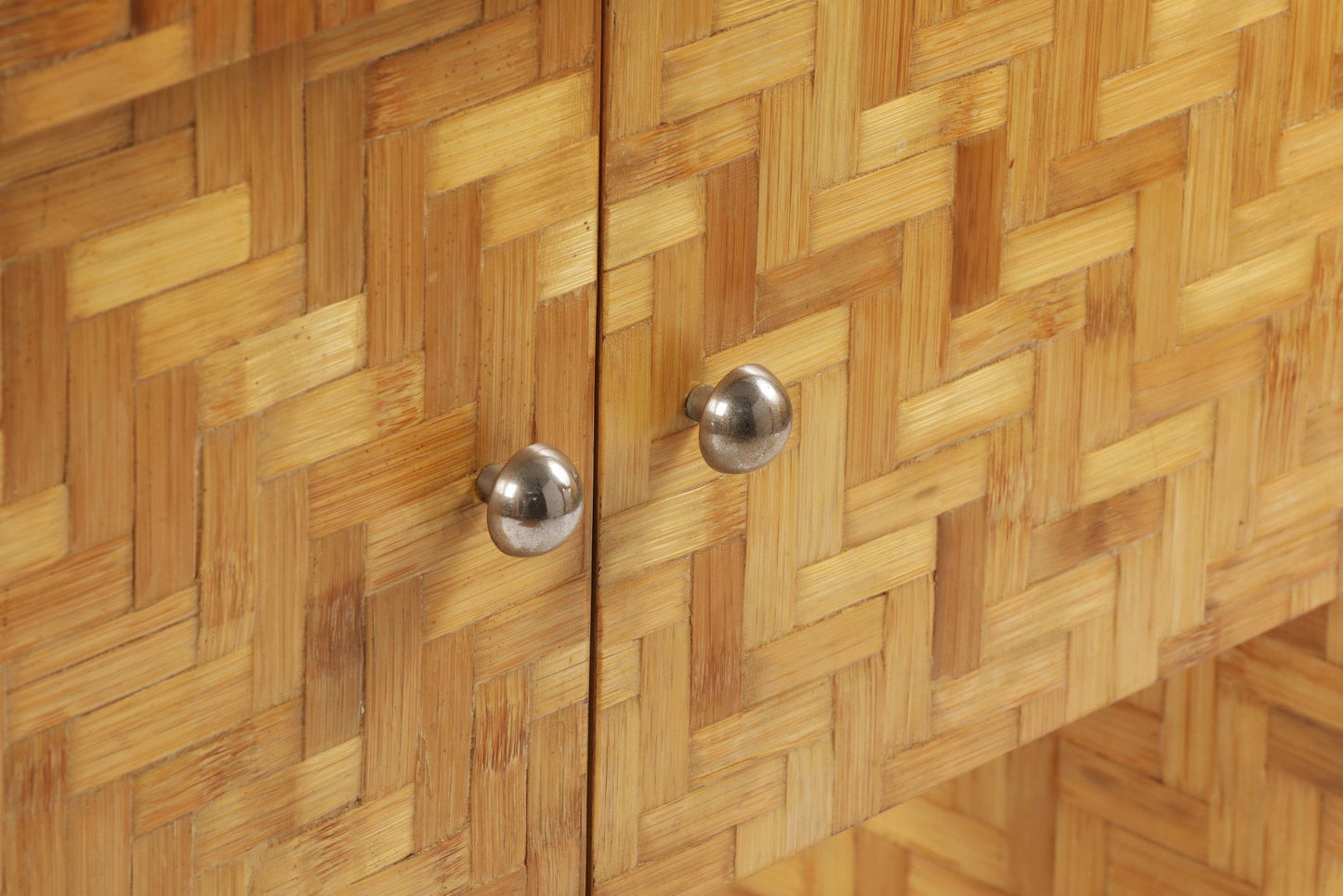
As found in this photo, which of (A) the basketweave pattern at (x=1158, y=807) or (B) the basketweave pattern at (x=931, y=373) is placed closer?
(B) the basketweave pattern at (x=931, y=373)

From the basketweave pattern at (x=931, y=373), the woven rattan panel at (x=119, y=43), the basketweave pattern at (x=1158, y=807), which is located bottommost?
the basketweave pattern at (x=1158, y=807)

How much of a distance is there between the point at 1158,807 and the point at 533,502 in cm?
65

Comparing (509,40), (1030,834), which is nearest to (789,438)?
(509,40)

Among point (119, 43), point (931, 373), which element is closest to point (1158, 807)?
point (931, 373)

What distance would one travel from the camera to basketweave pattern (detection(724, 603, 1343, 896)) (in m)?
1.07

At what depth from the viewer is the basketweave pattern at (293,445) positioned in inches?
21.2

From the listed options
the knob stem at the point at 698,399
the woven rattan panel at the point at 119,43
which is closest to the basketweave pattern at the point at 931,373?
the knob stem at the point at 698,399

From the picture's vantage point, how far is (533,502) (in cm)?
61

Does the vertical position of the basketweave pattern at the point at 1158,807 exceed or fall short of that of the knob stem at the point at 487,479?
it falls short

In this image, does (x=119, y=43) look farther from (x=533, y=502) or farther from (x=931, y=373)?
(x=931, y=373)

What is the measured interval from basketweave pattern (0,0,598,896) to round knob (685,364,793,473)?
41 mm

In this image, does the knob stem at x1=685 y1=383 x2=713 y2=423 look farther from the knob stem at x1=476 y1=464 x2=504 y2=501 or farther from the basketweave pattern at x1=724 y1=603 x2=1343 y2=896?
the basketweave pattern at x1=724 y1=603 x2=1343 y2=896

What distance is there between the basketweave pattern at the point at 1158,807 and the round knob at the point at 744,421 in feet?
1.63

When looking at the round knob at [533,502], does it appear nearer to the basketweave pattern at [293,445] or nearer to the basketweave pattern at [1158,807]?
the basketweave pattern at [293,445]
